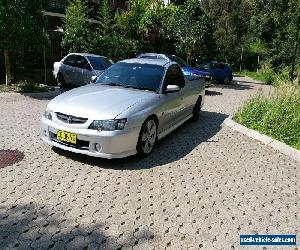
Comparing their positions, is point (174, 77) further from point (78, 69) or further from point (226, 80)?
point (226, 80)

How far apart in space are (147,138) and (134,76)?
1.48 m

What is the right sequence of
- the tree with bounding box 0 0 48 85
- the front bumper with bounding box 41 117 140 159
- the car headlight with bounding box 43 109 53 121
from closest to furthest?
the front bumper with bounding box 41 117 140 159 < the car headlight with bounding box 43 109 53 121 < the tree with bounding box 0 0 48 85

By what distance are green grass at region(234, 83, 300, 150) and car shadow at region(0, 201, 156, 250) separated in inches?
190

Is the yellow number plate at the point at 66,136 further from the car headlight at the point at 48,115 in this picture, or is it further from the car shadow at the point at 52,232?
the car shadow at the point at 52,232

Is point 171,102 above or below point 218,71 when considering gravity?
above

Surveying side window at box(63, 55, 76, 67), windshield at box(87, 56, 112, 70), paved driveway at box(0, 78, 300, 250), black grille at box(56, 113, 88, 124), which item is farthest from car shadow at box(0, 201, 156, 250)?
side window at box(63, 55, 76, 67)

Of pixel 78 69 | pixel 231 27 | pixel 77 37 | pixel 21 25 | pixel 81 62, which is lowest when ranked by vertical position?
pixel 78 69

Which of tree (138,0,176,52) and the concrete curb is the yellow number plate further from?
tree (138,0,176,52)

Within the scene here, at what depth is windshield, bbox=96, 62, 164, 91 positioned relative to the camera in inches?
264

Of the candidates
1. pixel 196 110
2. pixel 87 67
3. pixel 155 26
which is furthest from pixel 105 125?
pixel 155 26

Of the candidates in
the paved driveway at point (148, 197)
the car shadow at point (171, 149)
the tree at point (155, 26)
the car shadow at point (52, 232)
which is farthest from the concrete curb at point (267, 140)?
the tree at point (155, 26)

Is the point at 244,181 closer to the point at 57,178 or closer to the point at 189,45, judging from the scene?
the point at 57,178

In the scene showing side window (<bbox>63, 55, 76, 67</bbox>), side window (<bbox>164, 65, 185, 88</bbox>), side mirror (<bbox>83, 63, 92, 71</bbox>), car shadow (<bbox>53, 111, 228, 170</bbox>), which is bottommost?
car shadow (<bbox>53, 111, 228, 170</bbox>)

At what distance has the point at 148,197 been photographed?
4707 mm
